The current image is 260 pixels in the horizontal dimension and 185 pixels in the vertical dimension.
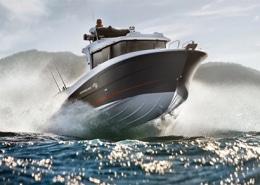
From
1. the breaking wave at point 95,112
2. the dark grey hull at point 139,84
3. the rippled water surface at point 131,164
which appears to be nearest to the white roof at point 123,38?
the dark grey hull at point 139,84

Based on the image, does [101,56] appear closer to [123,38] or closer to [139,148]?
[123,38]

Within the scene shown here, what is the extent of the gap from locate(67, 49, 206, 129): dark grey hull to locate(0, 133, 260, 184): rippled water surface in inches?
110

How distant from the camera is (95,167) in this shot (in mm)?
6324

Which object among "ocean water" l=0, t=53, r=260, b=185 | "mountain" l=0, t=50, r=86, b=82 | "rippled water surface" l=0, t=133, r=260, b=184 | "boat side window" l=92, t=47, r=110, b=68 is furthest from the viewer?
"mountain" l=0, t=50, r=86, b=82

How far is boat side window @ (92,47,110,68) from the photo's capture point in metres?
12.1

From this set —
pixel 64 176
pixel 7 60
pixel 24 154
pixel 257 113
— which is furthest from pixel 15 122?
pixel 7 60

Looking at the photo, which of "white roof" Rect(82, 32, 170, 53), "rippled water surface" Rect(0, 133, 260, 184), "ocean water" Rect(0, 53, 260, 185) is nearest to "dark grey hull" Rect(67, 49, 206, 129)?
"ocean water" Rect(0, 53, 260, 185)

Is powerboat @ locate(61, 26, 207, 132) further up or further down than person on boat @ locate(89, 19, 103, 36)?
further down

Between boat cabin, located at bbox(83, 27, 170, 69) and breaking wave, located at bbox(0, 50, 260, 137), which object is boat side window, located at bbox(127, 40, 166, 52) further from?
breaking wave, located at bbox(0, 50, 260, 137)

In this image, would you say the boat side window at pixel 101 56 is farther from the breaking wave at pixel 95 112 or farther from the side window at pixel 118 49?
the breaking wave at pixel 95 112

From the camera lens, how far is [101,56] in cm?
1250

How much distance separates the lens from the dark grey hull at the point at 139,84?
10.9 meters

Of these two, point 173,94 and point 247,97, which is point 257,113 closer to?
point 247,97

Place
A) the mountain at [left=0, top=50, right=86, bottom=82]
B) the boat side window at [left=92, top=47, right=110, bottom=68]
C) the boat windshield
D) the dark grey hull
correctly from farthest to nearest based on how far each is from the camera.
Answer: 1. the mountain at [left=0, top=50, right=86, bottom=82]
2. the boat side window at [left=92, top=47, right=110, bottom=68]
3. the boat windshield
4. the dark grey hull
